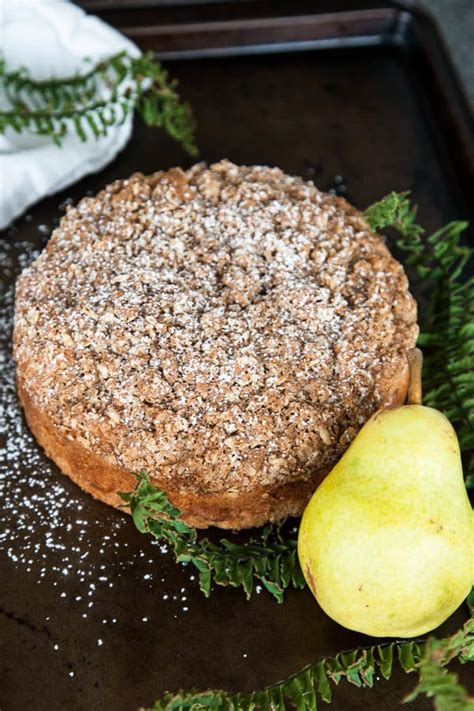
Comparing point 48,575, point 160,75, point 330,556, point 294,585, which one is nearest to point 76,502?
point 48,575

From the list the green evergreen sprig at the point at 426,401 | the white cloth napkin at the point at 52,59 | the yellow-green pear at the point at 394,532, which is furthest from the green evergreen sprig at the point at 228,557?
the white cloth napkin at the point at 52,59

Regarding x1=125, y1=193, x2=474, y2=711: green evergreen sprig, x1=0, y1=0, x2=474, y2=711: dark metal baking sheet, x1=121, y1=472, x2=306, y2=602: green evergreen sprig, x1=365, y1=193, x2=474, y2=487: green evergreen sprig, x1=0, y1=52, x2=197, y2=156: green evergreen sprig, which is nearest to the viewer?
x1=125, y1=193, x2=474, y2=711: green evergreen sprig

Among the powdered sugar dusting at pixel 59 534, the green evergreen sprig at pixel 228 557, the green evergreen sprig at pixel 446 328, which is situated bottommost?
the powdered sugar dusting at pixel 59 534

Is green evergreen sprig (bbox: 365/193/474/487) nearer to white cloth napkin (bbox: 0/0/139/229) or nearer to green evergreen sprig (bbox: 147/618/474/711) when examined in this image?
green evergreen sprig (bbox: 147/618/474/711)

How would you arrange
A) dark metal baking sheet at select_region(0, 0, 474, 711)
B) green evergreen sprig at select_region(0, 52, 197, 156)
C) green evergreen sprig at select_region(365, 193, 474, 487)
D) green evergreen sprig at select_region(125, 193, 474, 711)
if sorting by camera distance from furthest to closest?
green evergreen sprig at select_region(0, 52, 197, 156), green evergreen sprig at select_region(365, 193, 474, 487), dark metal baking sheet at select_region(0, 0, 474, 711), green evergreen sprig at select_region(125, 193, 474, 711)

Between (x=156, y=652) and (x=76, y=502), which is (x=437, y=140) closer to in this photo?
(x=76, y=502)

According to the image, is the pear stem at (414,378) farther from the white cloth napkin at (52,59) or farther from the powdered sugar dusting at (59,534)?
the white cloth napkin at (52,59)

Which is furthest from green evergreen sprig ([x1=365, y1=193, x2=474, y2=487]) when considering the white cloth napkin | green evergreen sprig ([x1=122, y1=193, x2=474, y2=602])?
the white cloth napkin

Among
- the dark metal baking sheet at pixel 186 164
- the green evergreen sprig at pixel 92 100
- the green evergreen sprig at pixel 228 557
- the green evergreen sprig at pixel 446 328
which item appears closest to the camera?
the green evergreen sprig at pixel 228 557
